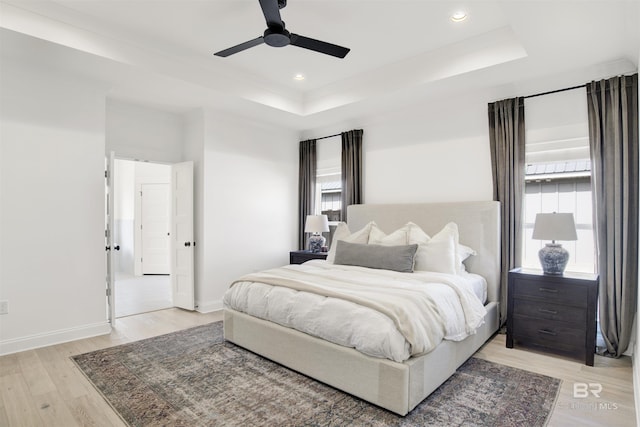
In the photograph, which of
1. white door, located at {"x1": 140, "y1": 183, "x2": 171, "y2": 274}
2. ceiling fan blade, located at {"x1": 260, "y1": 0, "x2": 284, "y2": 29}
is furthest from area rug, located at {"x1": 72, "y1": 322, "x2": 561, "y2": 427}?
white door, located at {"x1": 140, "y1": 183, "x2": 171, "y2": 274}

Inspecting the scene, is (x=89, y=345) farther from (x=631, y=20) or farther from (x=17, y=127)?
(x=631, y=20)

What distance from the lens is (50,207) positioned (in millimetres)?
3525

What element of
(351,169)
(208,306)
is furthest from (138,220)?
(351,169)

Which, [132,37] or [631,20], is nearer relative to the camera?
[631,20]

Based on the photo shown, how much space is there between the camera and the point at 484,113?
13.5 ft

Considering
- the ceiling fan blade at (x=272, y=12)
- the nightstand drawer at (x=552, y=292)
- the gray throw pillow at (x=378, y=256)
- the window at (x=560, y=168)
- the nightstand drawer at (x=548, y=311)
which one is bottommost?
the nightstand drawer at (x=548, y=311)

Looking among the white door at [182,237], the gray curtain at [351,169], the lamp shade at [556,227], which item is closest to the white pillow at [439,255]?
the lamp shade at [556,227]

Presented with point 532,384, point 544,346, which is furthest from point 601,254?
point 532,384

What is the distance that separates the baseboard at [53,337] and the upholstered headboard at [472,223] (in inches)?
139

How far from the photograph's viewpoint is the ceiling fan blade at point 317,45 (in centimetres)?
275

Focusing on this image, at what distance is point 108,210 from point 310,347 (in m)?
2.93

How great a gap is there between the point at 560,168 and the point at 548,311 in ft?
5.05

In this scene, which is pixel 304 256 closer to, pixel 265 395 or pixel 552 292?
pixel 265 395
